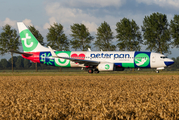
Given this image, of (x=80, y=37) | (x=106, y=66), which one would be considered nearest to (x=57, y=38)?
(x=80, y=37)

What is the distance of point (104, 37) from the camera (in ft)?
191

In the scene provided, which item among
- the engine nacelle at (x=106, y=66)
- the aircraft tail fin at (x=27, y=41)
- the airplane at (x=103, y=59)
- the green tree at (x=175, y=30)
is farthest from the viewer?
the green tree at (x=175, y=30)

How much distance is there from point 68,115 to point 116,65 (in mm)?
29787

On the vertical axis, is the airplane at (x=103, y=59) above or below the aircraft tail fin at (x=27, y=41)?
below

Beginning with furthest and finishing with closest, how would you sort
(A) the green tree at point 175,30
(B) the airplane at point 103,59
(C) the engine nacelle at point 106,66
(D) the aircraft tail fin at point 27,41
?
(A) the green tree at point 175,30 < (D) the aircraft tail fin at point 27,41 < (B) the airplane at point 103,59 < (C) the engine nacelle at point 106,66

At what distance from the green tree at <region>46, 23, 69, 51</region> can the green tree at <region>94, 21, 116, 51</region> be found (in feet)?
25.9

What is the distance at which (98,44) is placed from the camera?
5722 cm

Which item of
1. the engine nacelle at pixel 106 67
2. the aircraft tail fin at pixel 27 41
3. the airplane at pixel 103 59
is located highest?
the aircraft tail fin at pixel 27 41

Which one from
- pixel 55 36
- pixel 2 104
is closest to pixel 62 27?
pixel 55 36

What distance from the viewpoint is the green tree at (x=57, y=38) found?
57.2 meters

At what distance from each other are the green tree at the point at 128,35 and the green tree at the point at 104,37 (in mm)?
2049

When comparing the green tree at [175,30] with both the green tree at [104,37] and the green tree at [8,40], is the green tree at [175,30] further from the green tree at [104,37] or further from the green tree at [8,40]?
the green tree at [8,40]

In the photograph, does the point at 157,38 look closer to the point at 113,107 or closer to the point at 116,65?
the point at 116,65

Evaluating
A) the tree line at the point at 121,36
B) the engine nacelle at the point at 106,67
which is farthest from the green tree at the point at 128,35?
the engine nacelle at the point at 106,67
